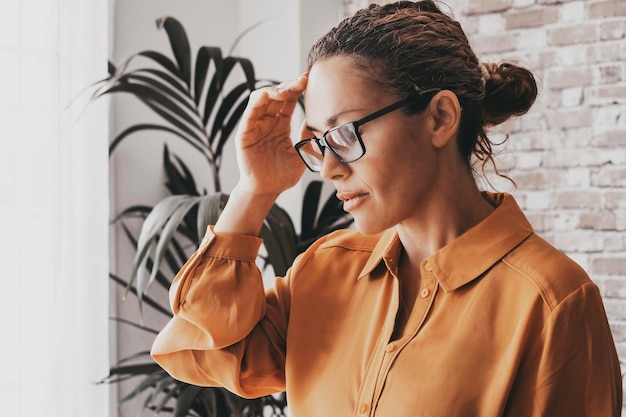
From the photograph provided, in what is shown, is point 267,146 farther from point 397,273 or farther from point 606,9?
point 606,9

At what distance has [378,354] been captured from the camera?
136cm

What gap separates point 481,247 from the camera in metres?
1.35

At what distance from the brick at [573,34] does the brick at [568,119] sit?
0.77 feet

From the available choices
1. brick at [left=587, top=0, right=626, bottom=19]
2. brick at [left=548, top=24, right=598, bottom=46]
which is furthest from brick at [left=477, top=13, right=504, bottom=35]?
brick at [left=587, top=0, right=626, bottom=19]

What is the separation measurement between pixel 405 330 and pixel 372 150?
29 cm

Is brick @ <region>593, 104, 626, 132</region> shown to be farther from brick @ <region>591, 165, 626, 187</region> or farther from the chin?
the chin

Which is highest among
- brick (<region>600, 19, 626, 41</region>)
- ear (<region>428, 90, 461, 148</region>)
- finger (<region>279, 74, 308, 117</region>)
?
brick (<region>600, 19, 626, 41</region>)

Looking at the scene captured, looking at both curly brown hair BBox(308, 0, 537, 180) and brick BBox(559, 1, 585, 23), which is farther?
brick BBox(559, 1, 585, 23)

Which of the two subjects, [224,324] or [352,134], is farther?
[224,324]

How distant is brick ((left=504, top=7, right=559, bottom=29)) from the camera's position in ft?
9.68

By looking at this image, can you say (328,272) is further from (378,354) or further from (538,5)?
(538,5)

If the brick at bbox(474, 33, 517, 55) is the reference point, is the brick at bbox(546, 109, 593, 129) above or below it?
below

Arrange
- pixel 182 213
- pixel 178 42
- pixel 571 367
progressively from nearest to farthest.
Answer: pixel 571 367 < pixel 182 213 < pixel 178 42

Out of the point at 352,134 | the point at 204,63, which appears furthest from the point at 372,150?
the point at 204,63
